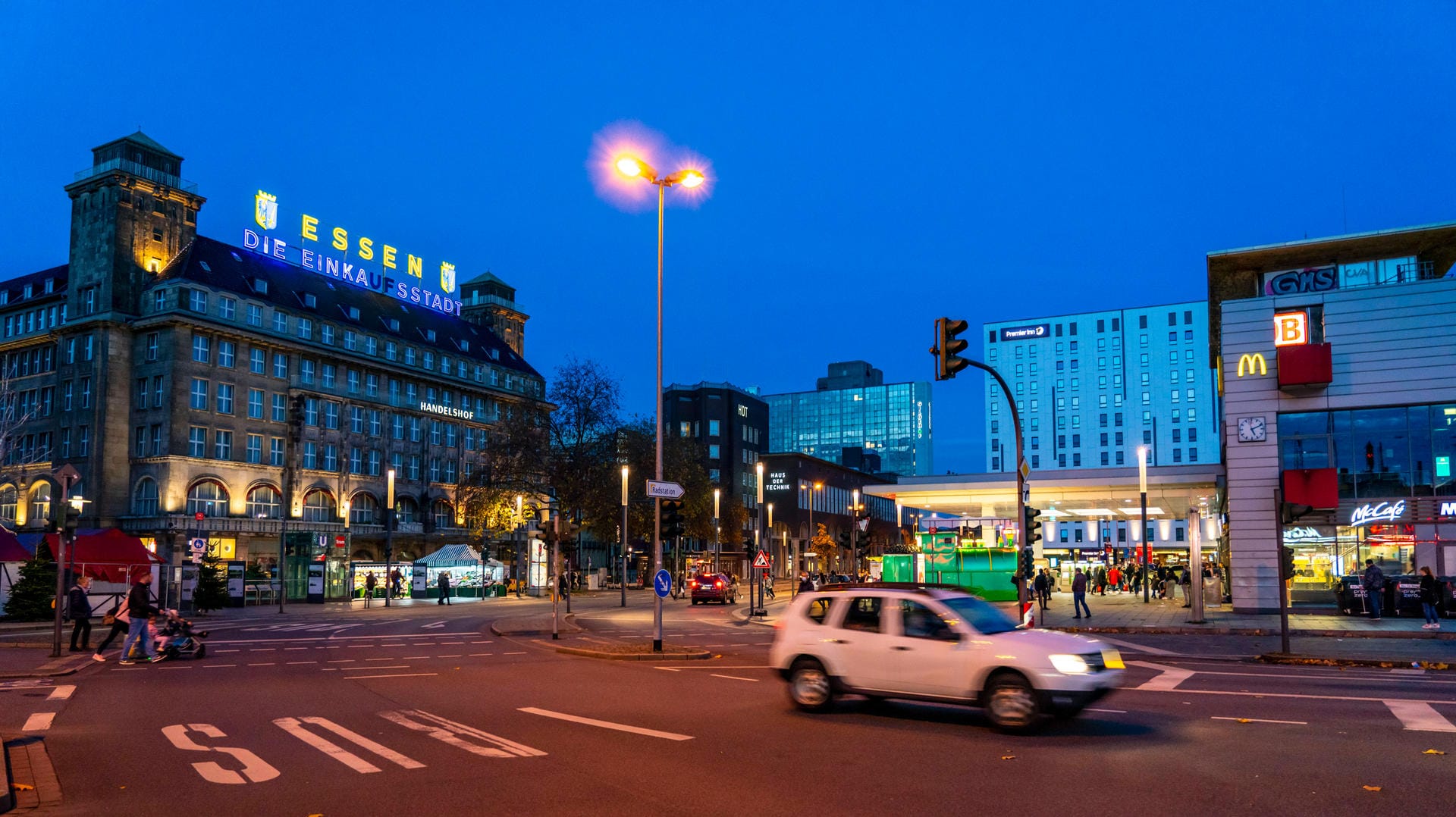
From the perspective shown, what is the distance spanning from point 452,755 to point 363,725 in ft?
8.95

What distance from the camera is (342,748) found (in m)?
10.8

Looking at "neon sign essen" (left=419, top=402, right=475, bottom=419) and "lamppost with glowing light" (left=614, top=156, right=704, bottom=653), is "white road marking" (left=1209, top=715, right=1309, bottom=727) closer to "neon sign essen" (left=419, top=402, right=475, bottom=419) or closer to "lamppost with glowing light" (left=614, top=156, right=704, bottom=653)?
"lamppost with glowing light" (left=614, top=156, right=704, bottom=653)

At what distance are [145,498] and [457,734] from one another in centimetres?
→ 6897

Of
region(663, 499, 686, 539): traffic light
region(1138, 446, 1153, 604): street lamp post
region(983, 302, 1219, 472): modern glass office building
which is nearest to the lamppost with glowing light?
region(663, 499, 686, 539): traffic light

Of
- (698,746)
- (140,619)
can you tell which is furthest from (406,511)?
(698,746)

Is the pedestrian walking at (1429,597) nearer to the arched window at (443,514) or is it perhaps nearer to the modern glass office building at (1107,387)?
the arched window at (443,514)

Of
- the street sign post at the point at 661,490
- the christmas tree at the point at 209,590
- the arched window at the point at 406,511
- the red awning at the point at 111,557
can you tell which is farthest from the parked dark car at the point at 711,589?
the arched window at the point at 406,511

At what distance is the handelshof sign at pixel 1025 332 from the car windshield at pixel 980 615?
134 m

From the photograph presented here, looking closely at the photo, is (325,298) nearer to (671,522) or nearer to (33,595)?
(33,595)

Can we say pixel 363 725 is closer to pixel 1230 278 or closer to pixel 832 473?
pixel 1230 278

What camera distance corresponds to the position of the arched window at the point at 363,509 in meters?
83.0

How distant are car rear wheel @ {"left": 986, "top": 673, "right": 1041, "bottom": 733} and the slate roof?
7275 centimetres

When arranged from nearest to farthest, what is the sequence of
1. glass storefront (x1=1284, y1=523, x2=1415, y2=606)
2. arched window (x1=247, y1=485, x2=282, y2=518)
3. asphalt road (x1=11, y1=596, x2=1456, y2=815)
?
asphalt road (x1=11, y1=596, x2=1456, y2=815), glass storefront (x1=1284, y1=523, x2=1415, y2=606), arched window (x1=247, y1=485, x2=282, y2=518)

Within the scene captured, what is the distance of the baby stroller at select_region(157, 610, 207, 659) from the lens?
2202 centimetres
